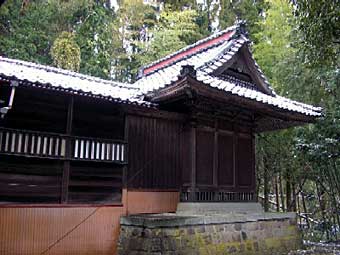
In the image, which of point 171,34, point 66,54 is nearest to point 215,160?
point 66,54

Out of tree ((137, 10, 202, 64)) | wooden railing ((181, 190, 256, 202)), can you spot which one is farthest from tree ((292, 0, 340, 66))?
tree ((137, 10, 202, 64))

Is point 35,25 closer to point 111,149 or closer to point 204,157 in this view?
point 111,149

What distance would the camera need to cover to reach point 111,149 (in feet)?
27.1

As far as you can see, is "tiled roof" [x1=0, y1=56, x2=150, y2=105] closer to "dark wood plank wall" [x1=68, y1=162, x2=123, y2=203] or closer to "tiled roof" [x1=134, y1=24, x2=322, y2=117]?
"tiled roof" [x1=134, y1=24, x2=322, y2=117]

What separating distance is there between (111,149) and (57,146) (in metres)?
1.21

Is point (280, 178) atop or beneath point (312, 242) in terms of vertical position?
atop

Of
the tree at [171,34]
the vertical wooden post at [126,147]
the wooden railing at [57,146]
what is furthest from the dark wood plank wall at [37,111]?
the tree at [171,34]

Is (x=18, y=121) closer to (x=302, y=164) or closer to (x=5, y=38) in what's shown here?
(x=302, y=164)

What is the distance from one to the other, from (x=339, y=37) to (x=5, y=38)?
15.2 m

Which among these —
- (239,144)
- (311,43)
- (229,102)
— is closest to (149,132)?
(229,102)

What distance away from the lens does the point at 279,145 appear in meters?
13.8

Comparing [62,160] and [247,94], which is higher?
[247,94]

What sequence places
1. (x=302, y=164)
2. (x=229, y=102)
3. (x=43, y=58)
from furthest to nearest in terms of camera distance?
1. (x=43, y=58)
2. (x=302, y=164)
3. (x=229, y=102)

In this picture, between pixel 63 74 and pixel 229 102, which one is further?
pixel 63 74
